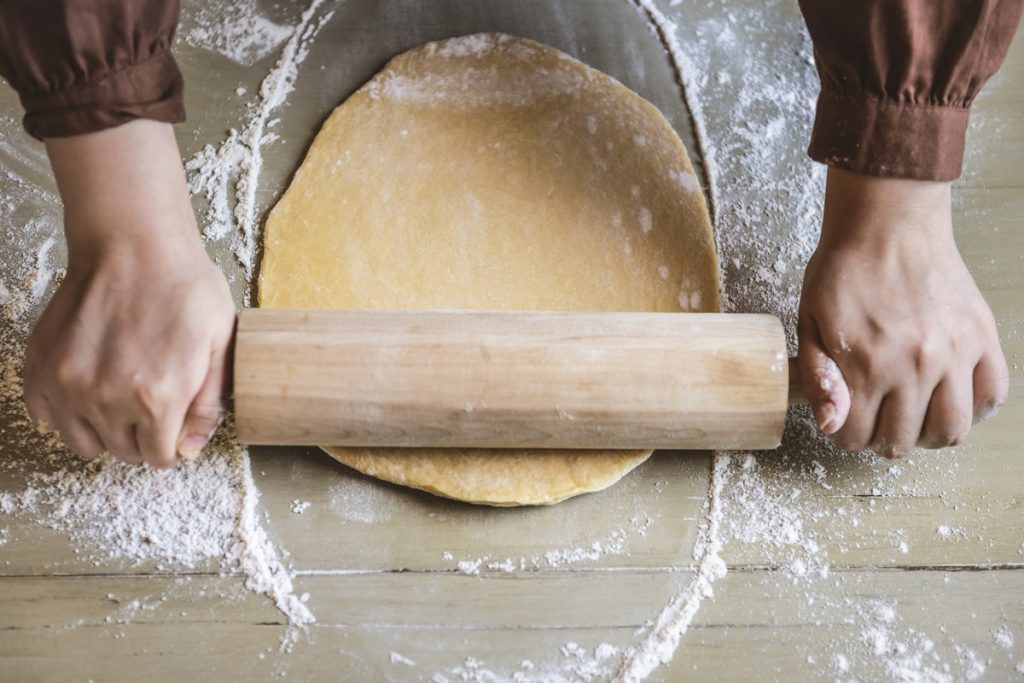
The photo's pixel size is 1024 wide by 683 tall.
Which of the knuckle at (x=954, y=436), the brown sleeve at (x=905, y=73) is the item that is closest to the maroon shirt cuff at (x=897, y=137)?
the brown sleeve at (x=905, y=73)

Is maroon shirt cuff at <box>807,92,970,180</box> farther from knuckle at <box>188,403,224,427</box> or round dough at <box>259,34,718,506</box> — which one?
knuckle at <box>188,403,224,427</box>

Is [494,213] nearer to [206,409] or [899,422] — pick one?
[206,409]

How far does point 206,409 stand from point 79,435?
6.8 inches

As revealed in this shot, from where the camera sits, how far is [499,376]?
38.3 inches

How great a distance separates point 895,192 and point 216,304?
83 cm

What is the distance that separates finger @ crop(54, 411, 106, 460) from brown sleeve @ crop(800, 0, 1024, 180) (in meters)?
0.97

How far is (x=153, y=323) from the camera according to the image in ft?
3.20

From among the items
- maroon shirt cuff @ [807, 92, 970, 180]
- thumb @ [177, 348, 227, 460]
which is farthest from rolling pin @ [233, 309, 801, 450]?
maroon shirt cuff @ [807, 92, 970, 180]

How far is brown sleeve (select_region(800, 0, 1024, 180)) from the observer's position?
0.97 metres

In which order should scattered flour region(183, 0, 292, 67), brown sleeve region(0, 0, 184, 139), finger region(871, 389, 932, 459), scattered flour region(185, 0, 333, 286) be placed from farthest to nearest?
scattered flour region(183, 0, 292, 67) → scattered flour region(185, 0, 333, 286) → finger region(871, 389, 932, 459) → brown sleeve region(0, 0, 184, 139)

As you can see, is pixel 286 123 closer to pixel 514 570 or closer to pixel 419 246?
pixel 419 246

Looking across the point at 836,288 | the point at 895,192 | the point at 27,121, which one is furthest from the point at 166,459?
the point at 895,192

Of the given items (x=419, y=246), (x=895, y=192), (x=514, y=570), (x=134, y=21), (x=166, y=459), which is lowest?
(x=514, y=570)

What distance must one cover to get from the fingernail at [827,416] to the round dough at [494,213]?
232 millimetres
